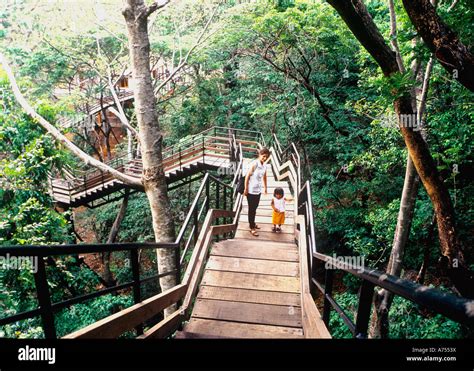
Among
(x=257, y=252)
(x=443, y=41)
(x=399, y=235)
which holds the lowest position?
(x=257, y=252)

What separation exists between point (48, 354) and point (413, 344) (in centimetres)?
220

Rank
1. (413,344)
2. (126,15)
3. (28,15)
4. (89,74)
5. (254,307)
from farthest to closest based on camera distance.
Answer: (89,74)
(28,15)
(126,15)
(254,307)
(413,344)

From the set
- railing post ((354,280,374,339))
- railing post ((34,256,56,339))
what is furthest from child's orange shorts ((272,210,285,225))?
railing post ((34,256,56,339))

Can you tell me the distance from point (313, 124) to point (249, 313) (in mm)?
10849

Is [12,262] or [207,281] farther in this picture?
[12,262]

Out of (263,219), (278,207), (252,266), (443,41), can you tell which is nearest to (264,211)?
(263,219)

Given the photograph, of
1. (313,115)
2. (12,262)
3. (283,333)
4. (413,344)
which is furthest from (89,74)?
(413,344)

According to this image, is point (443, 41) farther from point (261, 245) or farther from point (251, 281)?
point (261, 245)

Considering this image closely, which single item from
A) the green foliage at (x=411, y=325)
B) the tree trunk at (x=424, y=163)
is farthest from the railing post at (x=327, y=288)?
the green foliage at (x=411, y=325)

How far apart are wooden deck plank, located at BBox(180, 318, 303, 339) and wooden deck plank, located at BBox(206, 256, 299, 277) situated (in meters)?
1.20

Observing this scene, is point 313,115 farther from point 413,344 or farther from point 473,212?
point 413,344

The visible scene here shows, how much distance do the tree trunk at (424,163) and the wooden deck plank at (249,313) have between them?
2.90 metres

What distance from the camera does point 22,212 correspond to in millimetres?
6609

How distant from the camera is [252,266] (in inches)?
201
